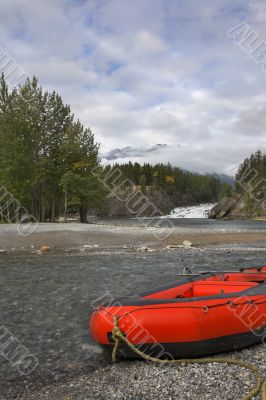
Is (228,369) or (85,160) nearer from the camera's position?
(228,369)

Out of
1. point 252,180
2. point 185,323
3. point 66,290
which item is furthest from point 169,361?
point 252,180

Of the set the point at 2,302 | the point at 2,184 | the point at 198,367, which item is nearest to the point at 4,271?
the point at 2,302

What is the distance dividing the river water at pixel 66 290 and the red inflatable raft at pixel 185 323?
2.91 feet

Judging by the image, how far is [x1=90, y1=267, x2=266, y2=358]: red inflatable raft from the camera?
7031 mm

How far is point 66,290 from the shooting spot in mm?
12961

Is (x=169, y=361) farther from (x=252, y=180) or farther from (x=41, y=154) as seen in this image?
(x=252, y=180)

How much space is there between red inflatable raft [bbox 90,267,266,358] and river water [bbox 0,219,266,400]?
2.91 feet

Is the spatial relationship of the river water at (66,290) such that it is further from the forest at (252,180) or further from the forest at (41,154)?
the forest at (252,180)

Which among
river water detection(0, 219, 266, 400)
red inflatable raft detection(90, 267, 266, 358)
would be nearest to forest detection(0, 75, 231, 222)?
river water detection(0, 219, 266, 400)

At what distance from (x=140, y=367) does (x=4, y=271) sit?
36.4ft

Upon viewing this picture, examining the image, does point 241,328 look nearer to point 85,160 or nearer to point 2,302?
point 2,302

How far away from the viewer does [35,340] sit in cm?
852

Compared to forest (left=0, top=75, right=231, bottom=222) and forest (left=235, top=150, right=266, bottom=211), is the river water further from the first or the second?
forest (left=235, top=150, right=266, bottom=211)

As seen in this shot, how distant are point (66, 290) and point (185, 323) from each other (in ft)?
22.3
